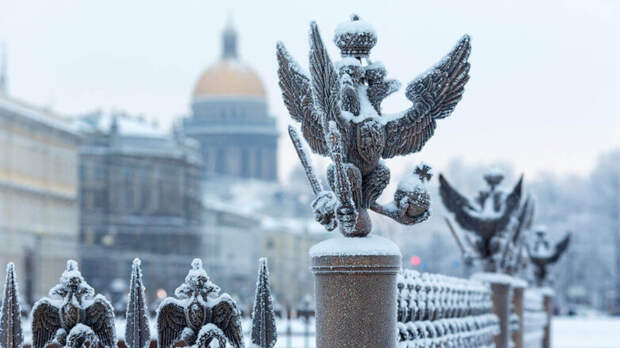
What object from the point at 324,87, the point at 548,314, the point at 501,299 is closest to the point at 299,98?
the point at 324,87

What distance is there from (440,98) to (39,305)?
273 centimetres

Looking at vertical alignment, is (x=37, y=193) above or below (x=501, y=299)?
above

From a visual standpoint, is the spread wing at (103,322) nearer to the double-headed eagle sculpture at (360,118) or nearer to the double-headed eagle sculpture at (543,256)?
the double-headed eagle sculpture at (360,118)

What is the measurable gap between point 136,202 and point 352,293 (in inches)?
3848

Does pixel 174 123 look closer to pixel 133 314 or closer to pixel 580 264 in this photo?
pixel 580 264

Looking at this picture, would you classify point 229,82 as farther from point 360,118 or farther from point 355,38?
point 360,118

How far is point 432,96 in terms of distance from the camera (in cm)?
851

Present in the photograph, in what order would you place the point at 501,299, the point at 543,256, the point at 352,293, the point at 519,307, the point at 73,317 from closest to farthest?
the point at 73,317 < the point at 352,293 < the point at 501,299 < the point at 519,307 < the point at 543,256

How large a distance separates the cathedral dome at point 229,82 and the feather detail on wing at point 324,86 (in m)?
168

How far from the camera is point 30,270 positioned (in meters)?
69.9

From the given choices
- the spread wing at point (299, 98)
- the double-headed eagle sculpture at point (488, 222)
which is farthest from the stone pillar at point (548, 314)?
the spread wing at point (299, 98)

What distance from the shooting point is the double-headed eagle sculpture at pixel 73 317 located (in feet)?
23.2

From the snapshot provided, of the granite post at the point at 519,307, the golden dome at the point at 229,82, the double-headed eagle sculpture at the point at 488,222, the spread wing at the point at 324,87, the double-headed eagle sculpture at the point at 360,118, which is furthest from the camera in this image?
the golden dome at the point at 229,82

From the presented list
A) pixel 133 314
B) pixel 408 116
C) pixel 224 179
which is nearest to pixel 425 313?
pixel 408 116
